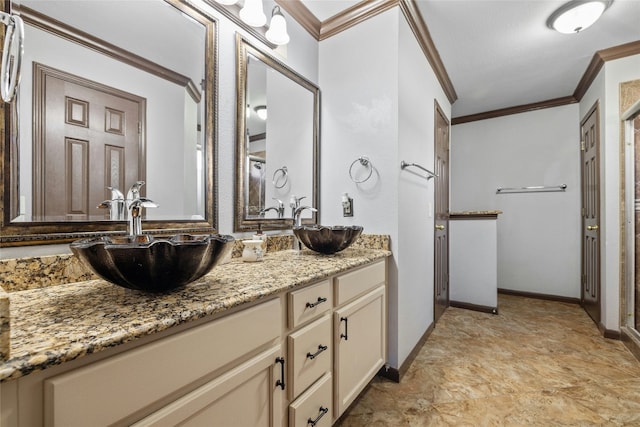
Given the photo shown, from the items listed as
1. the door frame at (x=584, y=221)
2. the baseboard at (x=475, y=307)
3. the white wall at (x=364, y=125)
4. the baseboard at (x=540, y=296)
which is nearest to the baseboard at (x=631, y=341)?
the door frame at (x=584, y=221)

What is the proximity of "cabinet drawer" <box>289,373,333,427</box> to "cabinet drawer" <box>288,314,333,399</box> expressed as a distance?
29 millimetres

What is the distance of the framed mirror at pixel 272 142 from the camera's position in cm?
156

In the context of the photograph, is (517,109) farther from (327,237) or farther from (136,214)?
(136,214)

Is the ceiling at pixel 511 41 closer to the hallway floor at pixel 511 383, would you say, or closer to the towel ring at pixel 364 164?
the towel ring at pixel 364 164

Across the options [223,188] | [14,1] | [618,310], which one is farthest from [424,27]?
[618,310]

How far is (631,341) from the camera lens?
2.11 m

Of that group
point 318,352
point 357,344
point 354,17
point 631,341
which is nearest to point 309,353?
point 318,352

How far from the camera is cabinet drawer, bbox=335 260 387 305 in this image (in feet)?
4.14

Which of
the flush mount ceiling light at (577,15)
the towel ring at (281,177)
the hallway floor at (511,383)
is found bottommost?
the hallway floor at (511,383)

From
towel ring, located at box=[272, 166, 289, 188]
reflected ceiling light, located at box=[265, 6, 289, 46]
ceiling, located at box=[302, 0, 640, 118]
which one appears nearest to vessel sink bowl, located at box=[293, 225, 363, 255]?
towel ring, located at box=[272, 166, 289, 188]

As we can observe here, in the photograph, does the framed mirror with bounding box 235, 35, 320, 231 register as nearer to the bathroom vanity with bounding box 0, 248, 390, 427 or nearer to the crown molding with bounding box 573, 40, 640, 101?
the bathroom vanity with bounding box 0, 248, 390, 427

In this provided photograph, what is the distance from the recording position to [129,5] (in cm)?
115

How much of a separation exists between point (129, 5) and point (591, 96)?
3800 mm

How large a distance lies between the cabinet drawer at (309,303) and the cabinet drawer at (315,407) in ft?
0.89
